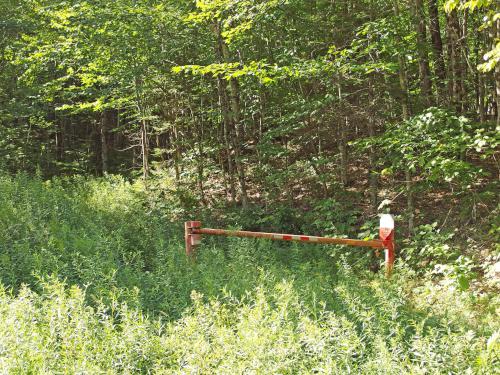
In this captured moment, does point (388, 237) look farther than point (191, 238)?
No

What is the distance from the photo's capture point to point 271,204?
12.0 m

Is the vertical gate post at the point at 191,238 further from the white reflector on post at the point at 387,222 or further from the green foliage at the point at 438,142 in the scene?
the green foliage at the point at 438,142

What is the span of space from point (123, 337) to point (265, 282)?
248cm

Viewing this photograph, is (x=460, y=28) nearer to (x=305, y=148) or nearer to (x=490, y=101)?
(x=490, y=101)

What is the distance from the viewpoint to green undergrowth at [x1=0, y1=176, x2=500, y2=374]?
11.5 ft

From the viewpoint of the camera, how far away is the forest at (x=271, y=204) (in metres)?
3.80

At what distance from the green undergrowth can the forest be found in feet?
0.09

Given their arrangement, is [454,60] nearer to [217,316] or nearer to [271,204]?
[271,204]

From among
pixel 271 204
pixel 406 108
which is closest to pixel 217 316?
pixel 406 108

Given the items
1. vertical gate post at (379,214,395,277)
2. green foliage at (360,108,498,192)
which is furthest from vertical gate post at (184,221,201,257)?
green foliage at (360,108,498,192)

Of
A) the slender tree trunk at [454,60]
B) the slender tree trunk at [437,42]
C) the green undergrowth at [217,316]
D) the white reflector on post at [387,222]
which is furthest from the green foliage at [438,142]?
the slender tree trunk at [437,42]

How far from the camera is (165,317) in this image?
4914mm

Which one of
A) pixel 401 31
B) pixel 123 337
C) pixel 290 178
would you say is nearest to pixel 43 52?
pixel 290 178

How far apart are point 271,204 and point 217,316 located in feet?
25.5
